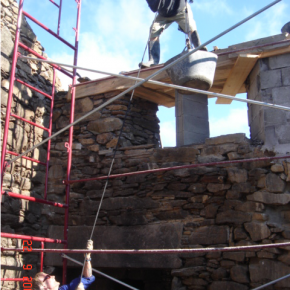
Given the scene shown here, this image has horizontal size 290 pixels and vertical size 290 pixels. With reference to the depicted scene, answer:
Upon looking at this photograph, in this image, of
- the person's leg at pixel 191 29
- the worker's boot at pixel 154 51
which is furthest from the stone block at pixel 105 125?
the person's leg at pixel 191 29

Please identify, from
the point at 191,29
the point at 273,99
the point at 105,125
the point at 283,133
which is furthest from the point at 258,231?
the point at 105,125

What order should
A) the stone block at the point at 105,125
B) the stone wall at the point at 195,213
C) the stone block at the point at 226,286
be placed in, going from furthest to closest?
1. the stone block at the point at 105,125
2. the stone wall at the point at 195,213
3. the stone block at the point at 226,286

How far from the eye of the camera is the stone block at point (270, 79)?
208 inches

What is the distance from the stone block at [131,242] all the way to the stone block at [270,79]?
6.12ft

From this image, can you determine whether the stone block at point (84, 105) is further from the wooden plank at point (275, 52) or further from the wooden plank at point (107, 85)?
the wooden plank at point (275, 52)

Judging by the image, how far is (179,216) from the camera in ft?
16.6

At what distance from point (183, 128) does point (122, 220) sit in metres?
1.35

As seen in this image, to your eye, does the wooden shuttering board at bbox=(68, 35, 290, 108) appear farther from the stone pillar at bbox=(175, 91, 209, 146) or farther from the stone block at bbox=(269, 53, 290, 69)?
the stone pillar at bbox=(175, 91, 209, 146)

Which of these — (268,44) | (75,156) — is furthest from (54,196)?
(268,44)

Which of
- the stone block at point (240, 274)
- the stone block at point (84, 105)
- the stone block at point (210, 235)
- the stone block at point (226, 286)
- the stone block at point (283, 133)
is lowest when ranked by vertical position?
the stone block at point (226, 286)

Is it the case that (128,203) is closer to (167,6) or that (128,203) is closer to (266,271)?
(266,271)

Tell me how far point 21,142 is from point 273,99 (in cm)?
300

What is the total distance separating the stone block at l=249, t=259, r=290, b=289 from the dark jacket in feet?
9.77

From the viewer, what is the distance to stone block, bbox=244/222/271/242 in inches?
181
